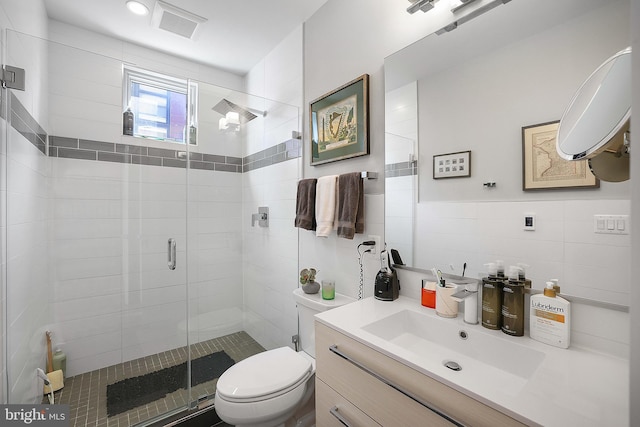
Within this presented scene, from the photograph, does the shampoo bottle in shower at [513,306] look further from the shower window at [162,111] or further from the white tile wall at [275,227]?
the shower window at [162,111]

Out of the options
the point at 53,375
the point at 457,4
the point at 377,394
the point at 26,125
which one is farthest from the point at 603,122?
the point at 53,375

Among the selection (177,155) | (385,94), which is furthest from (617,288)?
(177,155)

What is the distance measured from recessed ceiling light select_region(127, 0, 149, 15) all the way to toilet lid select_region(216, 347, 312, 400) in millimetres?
2297

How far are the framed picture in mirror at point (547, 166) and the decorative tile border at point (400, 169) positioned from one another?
448 mm

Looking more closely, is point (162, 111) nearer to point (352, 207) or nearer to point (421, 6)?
point (352, 207)

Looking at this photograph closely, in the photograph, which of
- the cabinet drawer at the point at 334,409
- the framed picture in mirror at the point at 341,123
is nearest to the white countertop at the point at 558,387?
the cabinet drawer at the point at 334,409

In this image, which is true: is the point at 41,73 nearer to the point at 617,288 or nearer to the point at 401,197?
the point at 401,197

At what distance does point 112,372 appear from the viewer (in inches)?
76.5

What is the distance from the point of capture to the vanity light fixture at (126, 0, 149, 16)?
1818 millimetres

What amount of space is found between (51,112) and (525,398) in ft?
8.54

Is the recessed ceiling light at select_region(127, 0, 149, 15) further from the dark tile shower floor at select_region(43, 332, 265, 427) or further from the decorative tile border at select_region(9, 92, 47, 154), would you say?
the dark tile shower floor at select_region(43, 332, 265, 427)

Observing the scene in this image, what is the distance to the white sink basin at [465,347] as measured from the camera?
→ 2.89ft

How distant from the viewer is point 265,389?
4.17ft

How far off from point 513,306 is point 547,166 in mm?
494
